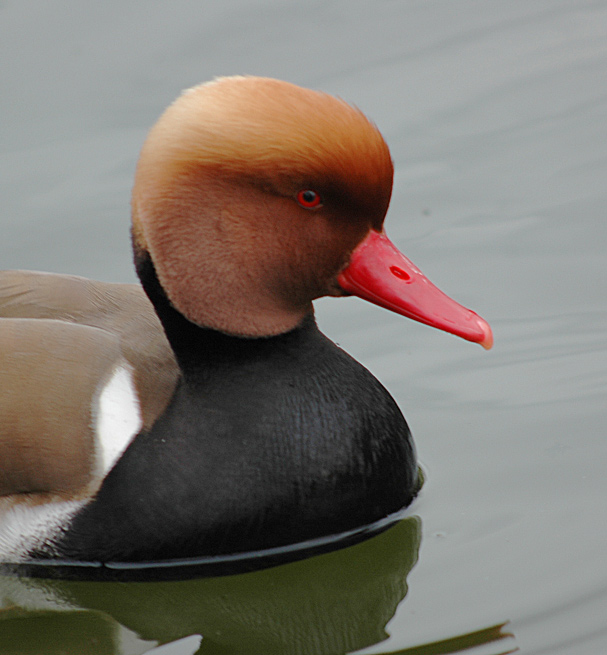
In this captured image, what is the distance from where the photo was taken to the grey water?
3.16m

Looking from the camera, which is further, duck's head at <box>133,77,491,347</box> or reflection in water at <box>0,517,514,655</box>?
reflection in water at <box>0,517,514,655</box>

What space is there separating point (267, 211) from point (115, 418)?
Result: 0.70 m

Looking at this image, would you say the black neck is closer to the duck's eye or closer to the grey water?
the duck's eye

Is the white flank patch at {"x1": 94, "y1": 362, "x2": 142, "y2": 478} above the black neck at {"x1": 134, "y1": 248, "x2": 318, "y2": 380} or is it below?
below

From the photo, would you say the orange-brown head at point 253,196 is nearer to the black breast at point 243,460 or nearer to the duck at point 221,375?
the duck at point 221,375

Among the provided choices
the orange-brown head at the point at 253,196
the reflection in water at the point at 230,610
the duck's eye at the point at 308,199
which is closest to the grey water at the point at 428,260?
the reflection in water at the point at 230,610

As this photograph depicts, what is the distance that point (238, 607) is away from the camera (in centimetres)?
322

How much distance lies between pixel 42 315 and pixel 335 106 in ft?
3.64

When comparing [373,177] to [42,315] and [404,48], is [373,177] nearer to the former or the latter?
[42,315]

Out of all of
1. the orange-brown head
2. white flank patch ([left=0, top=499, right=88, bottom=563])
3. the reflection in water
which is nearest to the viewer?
the orange-brown head

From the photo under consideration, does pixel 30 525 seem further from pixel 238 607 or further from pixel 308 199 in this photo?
pixel 308 199

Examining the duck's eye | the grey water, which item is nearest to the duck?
the duck's eye

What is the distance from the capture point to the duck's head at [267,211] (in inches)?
114

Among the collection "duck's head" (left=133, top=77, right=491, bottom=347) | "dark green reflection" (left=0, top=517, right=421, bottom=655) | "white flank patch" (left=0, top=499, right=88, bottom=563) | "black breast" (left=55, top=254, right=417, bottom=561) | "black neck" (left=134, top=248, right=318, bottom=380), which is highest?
"duck's head" (left=133, top=77, right=491, bottom=347)
